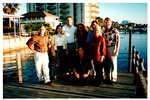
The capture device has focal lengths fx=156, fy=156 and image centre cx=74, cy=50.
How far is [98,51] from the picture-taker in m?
4.60

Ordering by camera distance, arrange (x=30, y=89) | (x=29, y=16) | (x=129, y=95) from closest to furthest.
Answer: (x=129, y=95) < (x=30, y=89) < (x=29, y=16)

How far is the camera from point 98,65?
4.76 m

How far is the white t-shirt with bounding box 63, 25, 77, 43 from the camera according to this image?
521cm

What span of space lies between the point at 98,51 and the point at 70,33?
122 centimetres

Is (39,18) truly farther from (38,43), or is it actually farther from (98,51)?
(98,51)

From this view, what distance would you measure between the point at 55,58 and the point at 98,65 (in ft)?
4.94

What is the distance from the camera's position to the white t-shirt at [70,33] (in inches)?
205

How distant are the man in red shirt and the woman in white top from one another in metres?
1.01

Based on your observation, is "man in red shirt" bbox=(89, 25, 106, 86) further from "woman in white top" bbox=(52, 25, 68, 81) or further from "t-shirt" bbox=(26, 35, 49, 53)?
"t-shirt" bbox=(26, 35, 49, 53)

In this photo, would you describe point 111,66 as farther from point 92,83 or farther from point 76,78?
point 76,78

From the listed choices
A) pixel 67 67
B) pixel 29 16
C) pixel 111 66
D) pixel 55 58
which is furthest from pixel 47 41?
pixel 29 16

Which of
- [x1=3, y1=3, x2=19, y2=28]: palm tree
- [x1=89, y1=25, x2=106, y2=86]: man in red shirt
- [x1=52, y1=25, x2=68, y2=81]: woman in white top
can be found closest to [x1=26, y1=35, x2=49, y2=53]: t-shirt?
[x1=52, y1=25, x2=68, y2=81]: woman in white top

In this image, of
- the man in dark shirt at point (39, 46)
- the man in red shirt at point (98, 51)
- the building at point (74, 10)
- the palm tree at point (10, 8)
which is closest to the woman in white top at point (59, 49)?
the man in dark shirt at point (39, 46)

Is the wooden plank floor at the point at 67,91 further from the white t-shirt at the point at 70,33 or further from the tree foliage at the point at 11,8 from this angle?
the tree foliage at the point at 11,8
